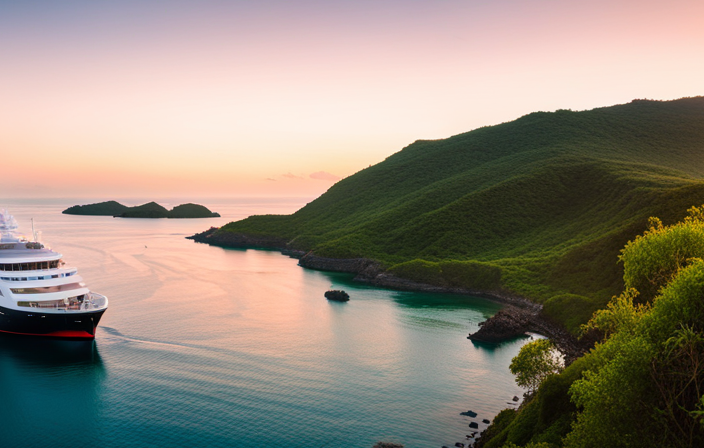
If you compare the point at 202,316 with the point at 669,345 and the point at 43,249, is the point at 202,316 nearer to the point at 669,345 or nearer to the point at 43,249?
the point at 43,249

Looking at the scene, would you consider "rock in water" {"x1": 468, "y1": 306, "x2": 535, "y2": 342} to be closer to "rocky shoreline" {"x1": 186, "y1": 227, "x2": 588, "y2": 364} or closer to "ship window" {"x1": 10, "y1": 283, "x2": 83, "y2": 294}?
"rocky shoreline" {"x1": 186, "y1": 227, "x2": 588, "y2": 364}

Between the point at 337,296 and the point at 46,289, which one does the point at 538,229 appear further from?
the point at 46,289

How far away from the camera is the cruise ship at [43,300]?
7094 cm

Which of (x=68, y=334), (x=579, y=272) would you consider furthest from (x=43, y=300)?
(x=579, y=272)

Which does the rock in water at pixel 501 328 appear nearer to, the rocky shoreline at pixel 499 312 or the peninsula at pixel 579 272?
the rocky shoreline at pixel 499 312

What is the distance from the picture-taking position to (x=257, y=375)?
2532 inches

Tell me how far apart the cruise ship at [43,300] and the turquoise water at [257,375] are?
326 cm

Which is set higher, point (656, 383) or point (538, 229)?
point (538, 229)

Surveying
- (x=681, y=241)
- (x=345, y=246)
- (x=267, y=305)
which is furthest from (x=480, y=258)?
(x=681, y=241)

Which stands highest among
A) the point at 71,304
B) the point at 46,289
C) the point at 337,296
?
the point at 46,289

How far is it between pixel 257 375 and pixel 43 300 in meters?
37.8

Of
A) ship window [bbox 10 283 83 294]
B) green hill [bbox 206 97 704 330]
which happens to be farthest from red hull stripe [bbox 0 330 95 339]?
green hill [bbox 206 97 704 330]

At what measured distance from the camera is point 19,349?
233 ft

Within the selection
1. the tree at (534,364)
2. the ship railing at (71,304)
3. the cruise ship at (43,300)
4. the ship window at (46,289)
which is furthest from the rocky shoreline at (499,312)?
the ship window at (46,289)
